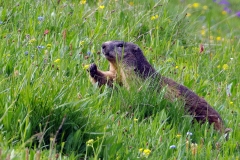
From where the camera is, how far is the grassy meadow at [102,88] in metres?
4.12

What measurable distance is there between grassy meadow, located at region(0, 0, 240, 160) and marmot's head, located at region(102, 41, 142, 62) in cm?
27

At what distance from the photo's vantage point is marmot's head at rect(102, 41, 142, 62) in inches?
233

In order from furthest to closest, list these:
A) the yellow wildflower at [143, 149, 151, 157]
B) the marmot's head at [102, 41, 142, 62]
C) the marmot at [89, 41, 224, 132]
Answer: the marmot's head at [102, 41, 142, 62] → the marmot at [89, 41, 224, 132] → the yellow wildflower at [143, 149, 151, 157]

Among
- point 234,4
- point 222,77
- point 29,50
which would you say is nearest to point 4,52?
point 29,50

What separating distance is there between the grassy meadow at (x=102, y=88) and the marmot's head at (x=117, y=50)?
0.87 feet

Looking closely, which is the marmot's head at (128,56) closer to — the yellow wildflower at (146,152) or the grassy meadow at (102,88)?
the grassy meadow at (102,88)

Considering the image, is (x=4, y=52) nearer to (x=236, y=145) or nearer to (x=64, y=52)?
(x=64, y=52)

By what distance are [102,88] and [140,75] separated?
0.60 metres

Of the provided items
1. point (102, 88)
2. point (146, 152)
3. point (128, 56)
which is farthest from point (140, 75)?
point (146, 152)

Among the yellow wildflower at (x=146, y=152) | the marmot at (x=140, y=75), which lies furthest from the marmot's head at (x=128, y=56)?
the yellow wildflower at (x=146, y=152)

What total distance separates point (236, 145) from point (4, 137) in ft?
6.85

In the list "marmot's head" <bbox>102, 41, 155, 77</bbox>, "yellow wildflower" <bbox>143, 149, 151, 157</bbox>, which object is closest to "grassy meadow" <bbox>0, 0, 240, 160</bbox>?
"yellow wildflower" <bbox>143, 149, 151, 157</bbox>

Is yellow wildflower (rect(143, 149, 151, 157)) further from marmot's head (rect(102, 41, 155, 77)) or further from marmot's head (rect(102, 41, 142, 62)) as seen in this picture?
marmot's head (rect(102, 41, 155, 77))

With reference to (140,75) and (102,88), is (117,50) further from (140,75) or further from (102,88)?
(102,88)
